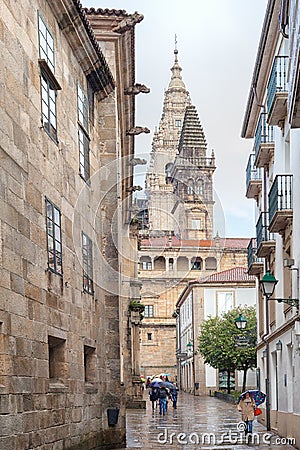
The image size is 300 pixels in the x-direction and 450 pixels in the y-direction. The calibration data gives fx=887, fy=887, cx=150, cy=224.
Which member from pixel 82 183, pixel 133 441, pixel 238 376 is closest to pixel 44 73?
pixel 82 183

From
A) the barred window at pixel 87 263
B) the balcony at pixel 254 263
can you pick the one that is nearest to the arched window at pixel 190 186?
the balcony at pixel 254 263

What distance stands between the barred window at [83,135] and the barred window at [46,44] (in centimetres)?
254

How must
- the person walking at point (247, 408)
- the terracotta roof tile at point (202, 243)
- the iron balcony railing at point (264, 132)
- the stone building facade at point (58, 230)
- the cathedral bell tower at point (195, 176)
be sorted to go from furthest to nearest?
the cathedral bell tower at point (195, 176) < the terracotta roof tile at point (202, 243) < the iron balcony railing at point (264, 132) < the person walking at point (247, 408) < the stone building facade at point (58, 230)

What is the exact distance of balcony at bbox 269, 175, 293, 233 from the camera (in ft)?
60.9

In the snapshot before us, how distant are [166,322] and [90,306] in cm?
8684

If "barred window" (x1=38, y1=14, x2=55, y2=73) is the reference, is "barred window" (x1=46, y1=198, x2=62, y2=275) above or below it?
below

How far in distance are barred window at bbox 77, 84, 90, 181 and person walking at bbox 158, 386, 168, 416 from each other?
Answer: 18080mm

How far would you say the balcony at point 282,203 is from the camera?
18562mm

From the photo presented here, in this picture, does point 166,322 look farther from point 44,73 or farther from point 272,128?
point 44,73

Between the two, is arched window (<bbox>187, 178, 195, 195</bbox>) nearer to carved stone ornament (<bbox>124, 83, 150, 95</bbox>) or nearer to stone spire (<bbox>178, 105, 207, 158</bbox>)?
stone spire (<bbox>178, 105, 207, 158</bbox>)

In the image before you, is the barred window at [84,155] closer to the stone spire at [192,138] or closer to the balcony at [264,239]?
the balcony at [264,239]

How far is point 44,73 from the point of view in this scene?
13.4 metres

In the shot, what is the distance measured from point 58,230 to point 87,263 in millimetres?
2837

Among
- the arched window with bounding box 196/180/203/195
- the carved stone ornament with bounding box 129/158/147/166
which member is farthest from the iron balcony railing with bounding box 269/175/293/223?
the arched window with bounding box 196/180/203/195
